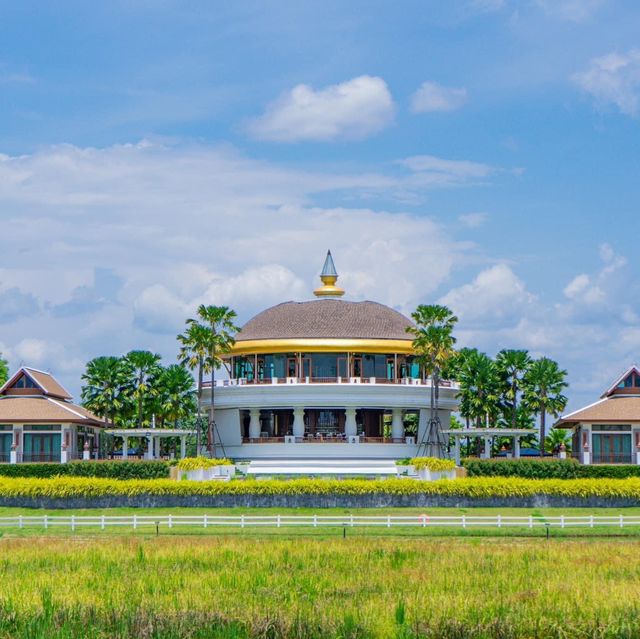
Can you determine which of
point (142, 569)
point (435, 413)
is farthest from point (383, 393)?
point (142, 569)

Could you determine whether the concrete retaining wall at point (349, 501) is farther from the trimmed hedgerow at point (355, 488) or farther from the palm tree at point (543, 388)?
the palm tree at point (543, 388)

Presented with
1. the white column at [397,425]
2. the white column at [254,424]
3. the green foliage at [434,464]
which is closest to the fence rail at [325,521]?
the green foliage at [434,464]

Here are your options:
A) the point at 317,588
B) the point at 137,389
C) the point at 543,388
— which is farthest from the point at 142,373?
the point at 317,588

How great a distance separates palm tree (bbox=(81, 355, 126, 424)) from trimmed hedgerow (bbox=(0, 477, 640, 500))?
28035mm

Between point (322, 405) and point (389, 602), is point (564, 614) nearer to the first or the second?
point (389, 602)

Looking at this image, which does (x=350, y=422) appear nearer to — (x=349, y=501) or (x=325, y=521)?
(x=349, y=501)

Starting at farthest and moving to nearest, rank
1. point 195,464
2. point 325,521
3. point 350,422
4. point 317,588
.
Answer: point 350,422 < point 195,464 < point 325,521 < point 317,588

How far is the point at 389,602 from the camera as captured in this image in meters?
30.0

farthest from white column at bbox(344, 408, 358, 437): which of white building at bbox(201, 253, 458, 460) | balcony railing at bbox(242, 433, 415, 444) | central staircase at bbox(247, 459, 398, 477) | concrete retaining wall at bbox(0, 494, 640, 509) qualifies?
concrete retaining wall at bbox(0, 494, 640, 509)

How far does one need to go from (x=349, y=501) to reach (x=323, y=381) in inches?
1035

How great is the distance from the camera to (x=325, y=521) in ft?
177

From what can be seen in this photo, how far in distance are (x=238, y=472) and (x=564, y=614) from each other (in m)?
51.0

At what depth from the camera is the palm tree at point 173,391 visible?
93.4m

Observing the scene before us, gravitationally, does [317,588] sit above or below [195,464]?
below
